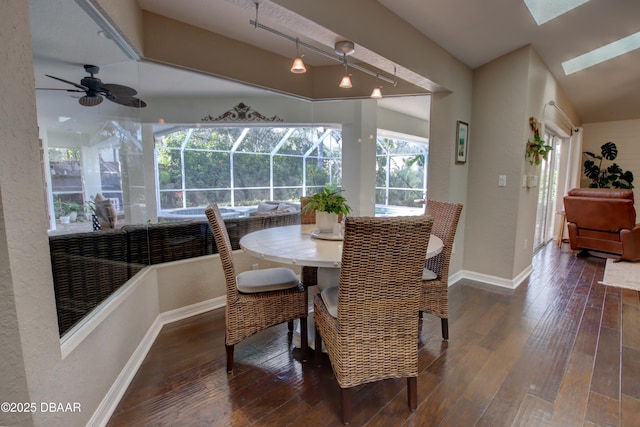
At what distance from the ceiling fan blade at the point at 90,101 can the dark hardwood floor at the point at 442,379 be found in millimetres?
1756

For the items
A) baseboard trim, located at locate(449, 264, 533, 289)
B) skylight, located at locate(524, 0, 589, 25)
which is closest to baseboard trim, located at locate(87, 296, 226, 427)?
baseboard trim, located at locate(449, 264, 533, 289)

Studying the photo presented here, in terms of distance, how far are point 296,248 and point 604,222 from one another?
4.86 meters

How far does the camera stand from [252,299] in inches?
78.3

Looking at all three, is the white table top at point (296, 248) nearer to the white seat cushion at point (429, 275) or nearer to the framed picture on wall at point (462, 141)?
the white seat cushion at point (429, 275)

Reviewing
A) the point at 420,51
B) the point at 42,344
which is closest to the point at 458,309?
the point at 420,51

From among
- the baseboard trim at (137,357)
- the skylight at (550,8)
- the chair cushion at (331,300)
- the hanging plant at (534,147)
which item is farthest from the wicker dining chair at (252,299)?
the skylight at (550,8)

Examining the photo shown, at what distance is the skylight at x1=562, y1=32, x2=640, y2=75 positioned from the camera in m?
3.87

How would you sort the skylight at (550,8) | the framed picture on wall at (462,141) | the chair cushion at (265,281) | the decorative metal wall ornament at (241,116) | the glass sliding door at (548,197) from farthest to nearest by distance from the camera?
the glass sliding door at (548,197), the decorative metal wall ornament at (241,116), the framed picture on wall at (462,141), the skylight at (550,8), the chair cushion at (265,281)

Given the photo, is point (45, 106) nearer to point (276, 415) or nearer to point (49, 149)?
point (49, 149)

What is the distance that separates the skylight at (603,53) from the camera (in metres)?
3.87

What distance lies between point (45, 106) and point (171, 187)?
2518 mm

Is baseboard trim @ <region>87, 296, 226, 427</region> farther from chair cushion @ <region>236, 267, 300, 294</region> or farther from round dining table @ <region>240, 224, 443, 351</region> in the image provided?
round dining table @ <region>240, 224, 443, 351</region>

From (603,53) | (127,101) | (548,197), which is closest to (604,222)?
→ (548,197)

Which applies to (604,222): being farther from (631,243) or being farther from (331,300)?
(331,300)
